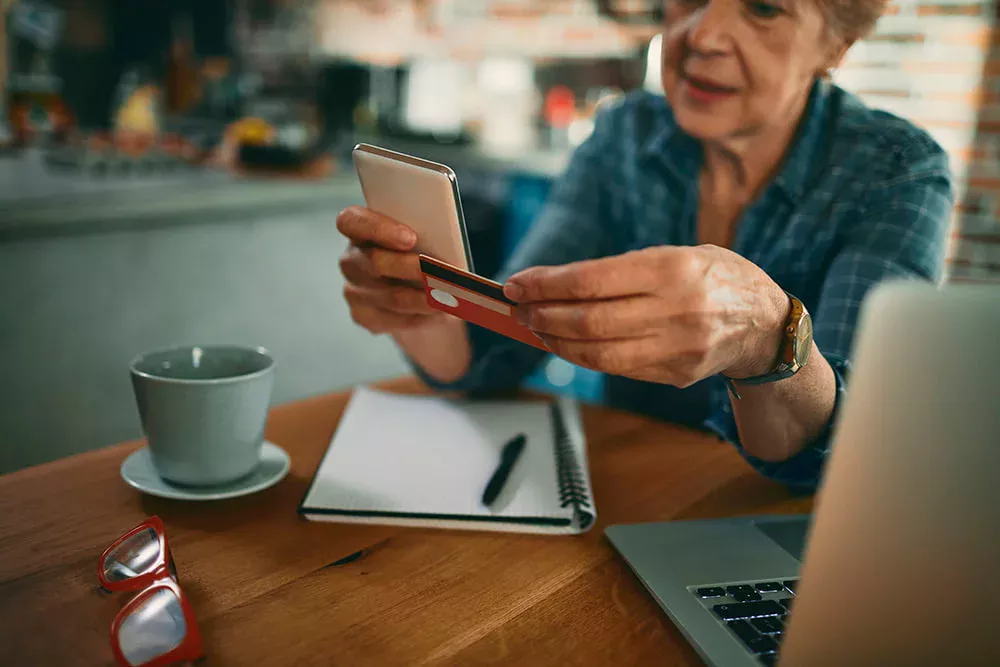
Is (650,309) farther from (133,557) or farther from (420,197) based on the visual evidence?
(133,557)

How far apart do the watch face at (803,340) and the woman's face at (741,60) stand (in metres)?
0.42

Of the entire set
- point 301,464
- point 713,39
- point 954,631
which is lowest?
point 301,464

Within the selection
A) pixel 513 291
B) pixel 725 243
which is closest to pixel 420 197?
pixel 513 291

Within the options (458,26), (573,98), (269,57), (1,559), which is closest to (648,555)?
(1,559)

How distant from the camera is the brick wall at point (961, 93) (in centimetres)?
206

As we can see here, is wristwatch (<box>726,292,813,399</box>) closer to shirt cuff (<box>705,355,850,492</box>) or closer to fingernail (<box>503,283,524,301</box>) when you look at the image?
shirt cuff (<box>705,355,850,492</box>)

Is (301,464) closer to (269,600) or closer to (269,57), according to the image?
(269,600)

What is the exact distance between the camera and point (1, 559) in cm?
54

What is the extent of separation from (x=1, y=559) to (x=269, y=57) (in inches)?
145

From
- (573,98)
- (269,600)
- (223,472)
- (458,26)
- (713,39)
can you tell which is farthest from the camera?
(458,26)

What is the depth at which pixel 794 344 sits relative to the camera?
0.59 metres

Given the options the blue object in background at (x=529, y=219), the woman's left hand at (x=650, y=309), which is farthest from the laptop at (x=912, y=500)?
the blue object in background at (x=529, y=219)

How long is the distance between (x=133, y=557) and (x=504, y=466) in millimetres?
307

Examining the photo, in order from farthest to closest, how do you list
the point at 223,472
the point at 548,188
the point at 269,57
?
the point at 269,57, the point at 548,188, the point at 223,472
